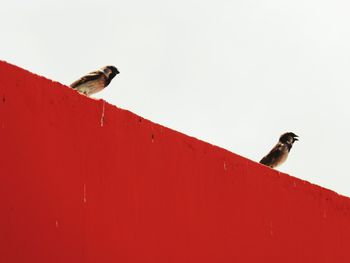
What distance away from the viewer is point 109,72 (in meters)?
10.7

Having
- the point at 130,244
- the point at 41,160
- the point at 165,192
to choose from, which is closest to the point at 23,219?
the point at 41,160

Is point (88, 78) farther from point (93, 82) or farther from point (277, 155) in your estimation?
point (277, 155)

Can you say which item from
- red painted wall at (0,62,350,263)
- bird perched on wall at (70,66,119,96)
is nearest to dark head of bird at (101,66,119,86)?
bird perched on wall at (70,66,119,96)

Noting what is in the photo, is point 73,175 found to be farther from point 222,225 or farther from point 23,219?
point 222,225

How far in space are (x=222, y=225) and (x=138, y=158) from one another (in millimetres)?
695

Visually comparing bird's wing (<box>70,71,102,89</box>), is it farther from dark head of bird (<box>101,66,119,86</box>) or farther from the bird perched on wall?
dark head of bird (<box>101,66,119,86</box>)

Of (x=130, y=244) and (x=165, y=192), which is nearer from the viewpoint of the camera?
(x=130, y=244)

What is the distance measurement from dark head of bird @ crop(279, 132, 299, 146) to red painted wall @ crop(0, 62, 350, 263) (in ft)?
16.2

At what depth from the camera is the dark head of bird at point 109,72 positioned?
10501 mm

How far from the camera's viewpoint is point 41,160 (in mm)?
4277

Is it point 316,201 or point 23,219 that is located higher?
point 316,201

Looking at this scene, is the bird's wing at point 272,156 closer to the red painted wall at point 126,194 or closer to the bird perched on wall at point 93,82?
the bird perched on wall at point 93,82

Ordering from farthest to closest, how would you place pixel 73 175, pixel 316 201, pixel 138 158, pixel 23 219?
pixel 316 201 → pixel 138 158 → pixel 73 175 → pixel 23 219

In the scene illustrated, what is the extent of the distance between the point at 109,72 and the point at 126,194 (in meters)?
6.25
